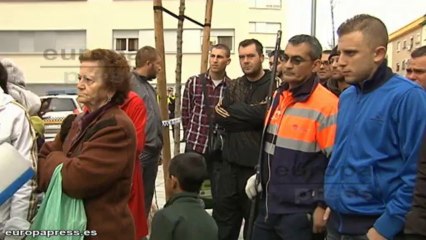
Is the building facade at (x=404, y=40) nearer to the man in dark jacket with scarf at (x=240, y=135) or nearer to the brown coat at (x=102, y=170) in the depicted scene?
→ the man in dark jacket with scarf at (x=240, y=135)

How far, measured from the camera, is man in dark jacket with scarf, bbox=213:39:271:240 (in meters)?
4.11

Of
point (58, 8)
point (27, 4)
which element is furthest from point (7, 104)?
point (58, 8)

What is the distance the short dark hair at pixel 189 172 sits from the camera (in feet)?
9.29

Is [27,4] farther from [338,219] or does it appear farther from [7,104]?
[338,219]

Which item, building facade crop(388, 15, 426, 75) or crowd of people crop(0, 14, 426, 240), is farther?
building facade crop(388, 15, 426, 75)

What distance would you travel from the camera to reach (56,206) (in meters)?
2.26

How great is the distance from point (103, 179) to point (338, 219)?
1.16m

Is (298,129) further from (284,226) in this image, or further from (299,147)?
(284,226)

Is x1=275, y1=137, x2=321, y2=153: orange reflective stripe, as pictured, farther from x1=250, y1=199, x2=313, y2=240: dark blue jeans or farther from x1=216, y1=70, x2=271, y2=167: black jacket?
x1=216, y1=70, x2=271, y2=167: black jacket

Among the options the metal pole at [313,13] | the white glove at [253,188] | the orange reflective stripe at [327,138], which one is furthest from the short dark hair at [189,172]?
the metal pole at [313,13]

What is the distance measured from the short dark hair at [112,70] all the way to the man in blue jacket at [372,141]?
1.07 meters

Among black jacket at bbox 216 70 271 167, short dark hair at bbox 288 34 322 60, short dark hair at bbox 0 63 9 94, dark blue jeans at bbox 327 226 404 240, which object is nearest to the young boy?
dark blue jeans at bbox 327 226 404 240

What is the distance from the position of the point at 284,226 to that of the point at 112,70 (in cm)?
137

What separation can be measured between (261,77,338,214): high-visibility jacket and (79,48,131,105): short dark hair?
3.28 feet
